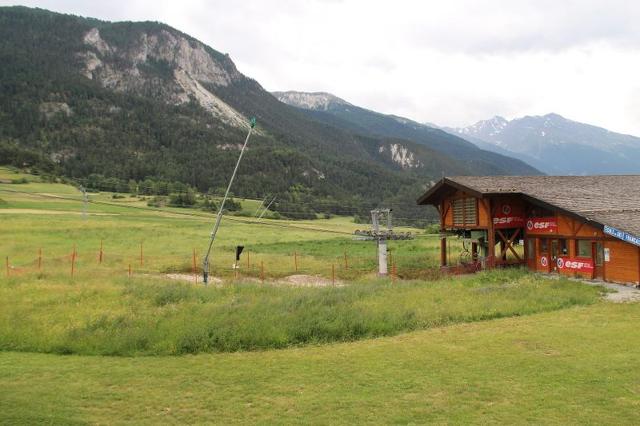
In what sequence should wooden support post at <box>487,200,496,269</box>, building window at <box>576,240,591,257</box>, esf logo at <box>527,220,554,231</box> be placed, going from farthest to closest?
wooden support post at <box>487,200,496,269</box>, esf logo at <box>527,220,554,231</box>, building window at <box>576,240,591,257</box>

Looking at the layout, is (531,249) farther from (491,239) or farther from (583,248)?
(583,248)

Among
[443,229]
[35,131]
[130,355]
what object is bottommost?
[130,355]

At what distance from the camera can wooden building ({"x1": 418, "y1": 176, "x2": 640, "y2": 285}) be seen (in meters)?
26.5

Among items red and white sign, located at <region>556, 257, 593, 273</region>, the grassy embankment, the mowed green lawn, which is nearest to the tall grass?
the grassy embankment

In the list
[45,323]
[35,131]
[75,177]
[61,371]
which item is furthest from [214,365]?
[35,131]

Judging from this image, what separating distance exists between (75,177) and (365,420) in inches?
5612

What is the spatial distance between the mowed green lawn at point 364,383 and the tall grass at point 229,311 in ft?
3.11

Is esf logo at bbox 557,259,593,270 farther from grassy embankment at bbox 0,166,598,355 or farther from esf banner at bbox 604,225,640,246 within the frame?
esf banner at bbox 604,225,640,246

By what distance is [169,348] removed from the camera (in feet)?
50.6

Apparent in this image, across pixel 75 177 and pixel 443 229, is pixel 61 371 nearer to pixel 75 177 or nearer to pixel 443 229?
pixel 443 229

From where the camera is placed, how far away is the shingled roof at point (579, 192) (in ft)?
89.6

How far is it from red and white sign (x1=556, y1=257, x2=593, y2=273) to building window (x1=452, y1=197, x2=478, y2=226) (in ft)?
18.9

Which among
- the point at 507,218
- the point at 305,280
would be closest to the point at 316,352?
the point at 305,280

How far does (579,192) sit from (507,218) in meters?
4.50
